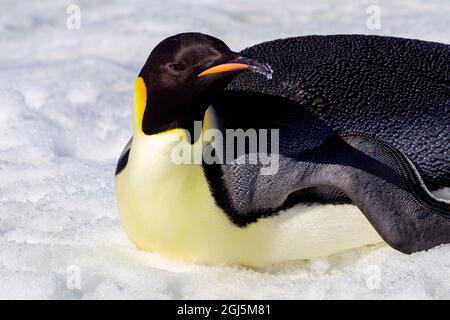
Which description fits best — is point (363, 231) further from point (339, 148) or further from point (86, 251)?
point (86, 251)

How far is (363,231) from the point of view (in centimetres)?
240

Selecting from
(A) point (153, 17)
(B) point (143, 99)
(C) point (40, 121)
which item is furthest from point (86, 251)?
(A) point (153, 17)

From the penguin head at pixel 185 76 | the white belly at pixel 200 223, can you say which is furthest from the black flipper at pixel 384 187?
the penguin head at pixel 185 76

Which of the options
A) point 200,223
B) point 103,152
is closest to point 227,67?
point 200,223

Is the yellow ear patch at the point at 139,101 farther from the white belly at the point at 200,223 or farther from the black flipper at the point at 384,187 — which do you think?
the black flipper at the point at 384,187

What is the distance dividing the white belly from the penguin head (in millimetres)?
59

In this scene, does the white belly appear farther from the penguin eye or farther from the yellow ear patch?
the penguin eye

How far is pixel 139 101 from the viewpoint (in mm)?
2271

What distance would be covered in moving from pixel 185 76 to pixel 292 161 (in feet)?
1.31

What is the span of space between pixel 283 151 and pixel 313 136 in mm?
97

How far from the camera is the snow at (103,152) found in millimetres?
2252

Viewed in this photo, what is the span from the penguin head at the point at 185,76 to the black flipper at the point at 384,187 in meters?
0.35

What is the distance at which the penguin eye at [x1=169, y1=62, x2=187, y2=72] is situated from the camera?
6.99ft
